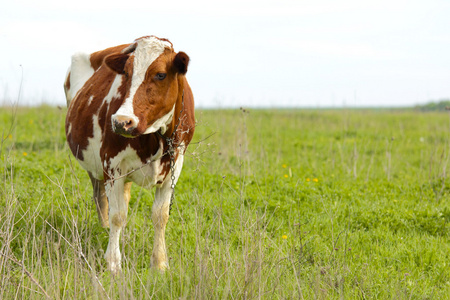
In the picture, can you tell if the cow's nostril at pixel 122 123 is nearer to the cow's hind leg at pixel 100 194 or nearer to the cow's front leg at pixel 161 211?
the cow's front leg at pixel 161 211

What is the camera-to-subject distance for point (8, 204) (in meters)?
3.77

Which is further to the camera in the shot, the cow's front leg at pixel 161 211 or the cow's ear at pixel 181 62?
the cow's front leg at pixel 161 211

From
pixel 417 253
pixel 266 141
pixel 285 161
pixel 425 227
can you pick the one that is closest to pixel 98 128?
pixel 417 253

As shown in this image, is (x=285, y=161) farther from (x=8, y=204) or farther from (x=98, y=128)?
(x=8, y=204)

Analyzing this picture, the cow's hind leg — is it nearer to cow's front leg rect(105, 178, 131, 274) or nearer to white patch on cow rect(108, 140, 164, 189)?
cow's front leg rect(105, 178, 131, 274)

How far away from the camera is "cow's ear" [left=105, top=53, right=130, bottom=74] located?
3988 millimetres

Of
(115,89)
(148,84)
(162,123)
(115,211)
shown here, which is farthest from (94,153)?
(148,84)

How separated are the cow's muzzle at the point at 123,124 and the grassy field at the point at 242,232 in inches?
15.2

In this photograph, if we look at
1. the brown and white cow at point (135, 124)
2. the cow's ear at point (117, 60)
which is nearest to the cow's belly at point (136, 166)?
the brown and white cow at point (135, 124)

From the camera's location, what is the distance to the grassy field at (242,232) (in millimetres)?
3422

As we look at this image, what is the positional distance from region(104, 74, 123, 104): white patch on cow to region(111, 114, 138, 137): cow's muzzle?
2.73 ft

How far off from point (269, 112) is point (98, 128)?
582 inches

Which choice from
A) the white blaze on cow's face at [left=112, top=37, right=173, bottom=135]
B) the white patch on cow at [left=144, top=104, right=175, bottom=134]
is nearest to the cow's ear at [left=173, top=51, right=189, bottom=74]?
the white blaze on cow's face at [left=112, top=37, right=173, bottom=135]

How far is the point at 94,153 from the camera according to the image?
4.93 m
